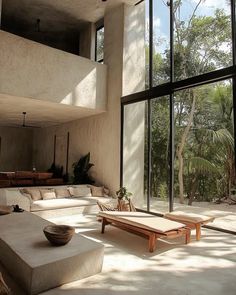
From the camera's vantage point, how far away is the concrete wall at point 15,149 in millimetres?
11109

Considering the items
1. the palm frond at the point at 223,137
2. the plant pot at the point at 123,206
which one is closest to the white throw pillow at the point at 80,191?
the plant pot at the point at 123,206

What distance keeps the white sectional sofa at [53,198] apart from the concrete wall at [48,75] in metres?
2.29

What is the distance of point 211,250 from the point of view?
404 cm

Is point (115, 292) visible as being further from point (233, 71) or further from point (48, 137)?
point (48, 137)

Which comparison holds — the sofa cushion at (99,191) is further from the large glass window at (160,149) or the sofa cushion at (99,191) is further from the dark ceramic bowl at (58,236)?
the dark ceramic bowl at (58,236)

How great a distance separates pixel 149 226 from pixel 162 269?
80 centimetres

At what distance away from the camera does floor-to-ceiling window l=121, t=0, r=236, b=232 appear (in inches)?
291

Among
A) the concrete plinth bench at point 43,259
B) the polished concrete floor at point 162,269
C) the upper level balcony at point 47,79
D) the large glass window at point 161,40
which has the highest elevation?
the large glass window at point 161,40

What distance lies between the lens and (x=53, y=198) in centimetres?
657

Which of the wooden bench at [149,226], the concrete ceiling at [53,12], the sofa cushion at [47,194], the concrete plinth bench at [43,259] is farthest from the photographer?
the concrete ceiling at [53,12]

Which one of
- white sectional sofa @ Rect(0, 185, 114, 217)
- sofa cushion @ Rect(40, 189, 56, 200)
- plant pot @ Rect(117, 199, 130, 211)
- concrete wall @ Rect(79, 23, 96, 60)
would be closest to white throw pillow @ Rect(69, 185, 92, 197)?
white sectional sofa @ Rect(0, 185, 114, 217)

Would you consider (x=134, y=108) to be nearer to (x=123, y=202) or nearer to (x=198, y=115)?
(x=198, y=115)

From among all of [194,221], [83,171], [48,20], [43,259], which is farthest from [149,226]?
[48,20]

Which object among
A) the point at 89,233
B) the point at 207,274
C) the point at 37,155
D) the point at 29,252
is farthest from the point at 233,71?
the point at 37,155
